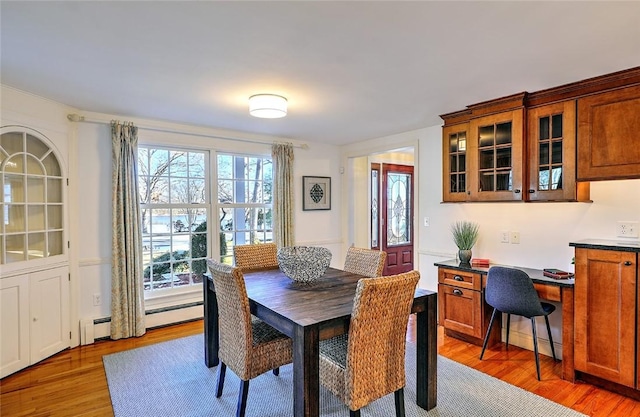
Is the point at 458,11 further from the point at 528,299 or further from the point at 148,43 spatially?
the point at 528,299

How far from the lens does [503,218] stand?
348 centimetres

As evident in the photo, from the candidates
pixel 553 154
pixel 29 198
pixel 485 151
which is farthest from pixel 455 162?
pixel 29 198

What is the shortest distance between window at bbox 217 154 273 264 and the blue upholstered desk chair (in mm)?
2862

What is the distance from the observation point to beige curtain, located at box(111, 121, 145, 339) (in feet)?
11.6

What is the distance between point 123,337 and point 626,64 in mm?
4821

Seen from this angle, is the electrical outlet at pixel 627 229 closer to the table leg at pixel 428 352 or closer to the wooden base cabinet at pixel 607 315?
the wooden base cabinet at pixel 607 315

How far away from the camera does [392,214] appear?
242 inches

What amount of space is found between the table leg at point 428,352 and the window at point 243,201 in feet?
9.28

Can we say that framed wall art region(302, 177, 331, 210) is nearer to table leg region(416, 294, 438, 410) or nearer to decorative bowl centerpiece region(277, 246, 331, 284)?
decorative bowl centerpiece region(277, 246, 331, 284)

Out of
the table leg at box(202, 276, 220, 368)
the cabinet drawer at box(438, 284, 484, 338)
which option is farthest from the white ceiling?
the cabinet drawer at box(438, 284, 484, 338)

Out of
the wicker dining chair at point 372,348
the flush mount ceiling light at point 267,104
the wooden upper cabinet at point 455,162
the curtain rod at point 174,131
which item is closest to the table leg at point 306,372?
the wicker dining chair at point 372,348

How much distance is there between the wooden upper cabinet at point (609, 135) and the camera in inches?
95.7

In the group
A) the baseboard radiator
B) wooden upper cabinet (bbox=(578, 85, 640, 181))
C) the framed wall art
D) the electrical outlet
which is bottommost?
the baseboard radiator

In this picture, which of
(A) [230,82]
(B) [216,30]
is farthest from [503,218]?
(B) [216,30]
